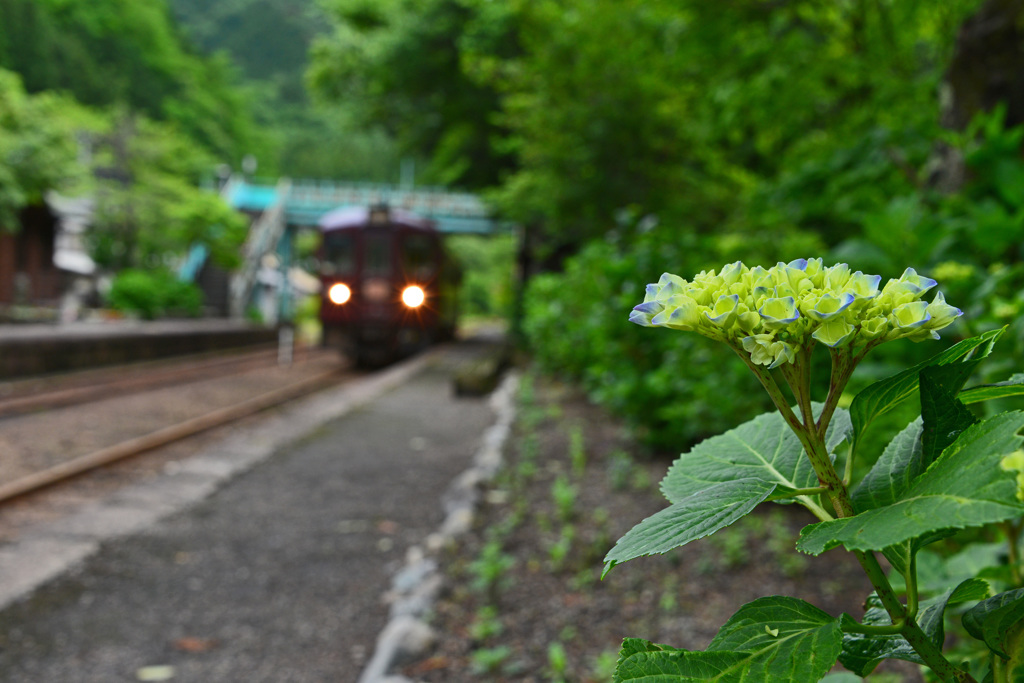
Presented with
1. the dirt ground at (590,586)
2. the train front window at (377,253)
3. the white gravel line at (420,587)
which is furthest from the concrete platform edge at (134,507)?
the train front window at (377,253)

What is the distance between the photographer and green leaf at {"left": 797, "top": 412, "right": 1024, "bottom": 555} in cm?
44

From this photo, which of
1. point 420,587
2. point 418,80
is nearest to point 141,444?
point 420,587

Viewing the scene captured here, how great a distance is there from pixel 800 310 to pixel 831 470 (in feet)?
0.45

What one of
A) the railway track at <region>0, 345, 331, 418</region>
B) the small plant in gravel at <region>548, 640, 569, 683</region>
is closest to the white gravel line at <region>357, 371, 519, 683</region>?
the small plant in gravel at <region>548, 640, 569, 683</region>

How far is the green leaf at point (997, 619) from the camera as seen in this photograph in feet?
1.85

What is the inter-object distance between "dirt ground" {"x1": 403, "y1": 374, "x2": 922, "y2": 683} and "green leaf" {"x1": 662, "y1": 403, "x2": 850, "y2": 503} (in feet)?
4.58

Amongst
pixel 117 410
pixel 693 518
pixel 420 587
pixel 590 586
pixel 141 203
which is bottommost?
pixel 117 410

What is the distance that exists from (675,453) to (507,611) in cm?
203

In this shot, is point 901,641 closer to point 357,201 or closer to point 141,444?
point 141,444

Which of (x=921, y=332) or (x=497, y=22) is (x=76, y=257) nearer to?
(x=497, y=22)

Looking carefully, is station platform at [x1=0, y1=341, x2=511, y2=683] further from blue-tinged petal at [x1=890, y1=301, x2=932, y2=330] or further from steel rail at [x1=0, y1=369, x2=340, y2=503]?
blue-tinged petal at [x1=890, y1=301, x2=932, y2=330]

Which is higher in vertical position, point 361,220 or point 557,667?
point 361,220

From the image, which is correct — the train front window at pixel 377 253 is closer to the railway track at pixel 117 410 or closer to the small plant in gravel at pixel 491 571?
the railway track at pixel 117 410

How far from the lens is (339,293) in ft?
46.5
